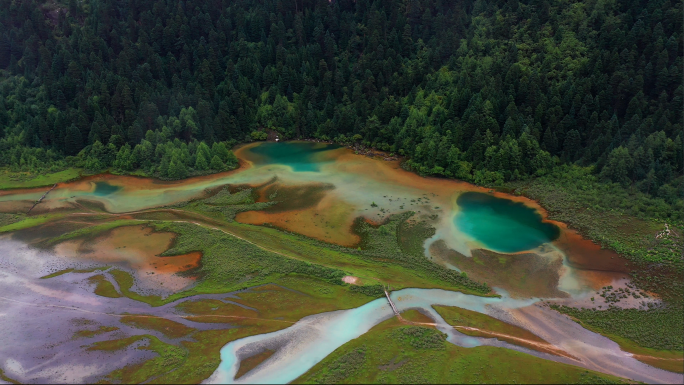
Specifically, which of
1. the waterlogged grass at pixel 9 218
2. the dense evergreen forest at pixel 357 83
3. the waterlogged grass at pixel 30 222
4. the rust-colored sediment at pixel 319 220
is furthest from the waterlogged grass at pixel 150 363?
the dense evergreen forest at pixel 357 83

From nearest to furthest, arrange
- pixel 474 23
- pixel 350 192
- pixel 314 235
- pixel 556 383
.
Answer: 1. pixel 556 383
2. pixel 314 235
3. pixel 350 192
4. pixel 474 23

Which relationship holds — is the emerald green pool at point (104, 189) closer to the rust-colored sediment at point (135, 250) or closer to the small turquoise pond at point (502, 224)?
the rust-colored sediment at point (135, 250)

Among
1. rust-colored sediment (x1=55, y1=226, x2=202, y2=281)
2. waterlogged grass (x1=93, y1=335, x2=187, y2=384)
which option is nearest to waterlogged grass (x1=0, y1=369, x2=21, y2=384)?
waterlogged grass (x1=93, y1=335, x2=187, y2=384)

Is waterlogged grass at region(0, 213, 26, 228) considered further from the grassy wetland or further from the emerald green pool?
the emerald green pool

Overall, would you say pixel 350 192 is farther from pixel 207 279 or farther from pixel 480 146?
pixel 207 279

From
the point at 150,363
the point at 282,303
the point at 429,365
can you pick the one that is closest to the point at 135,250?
the point at 150,363

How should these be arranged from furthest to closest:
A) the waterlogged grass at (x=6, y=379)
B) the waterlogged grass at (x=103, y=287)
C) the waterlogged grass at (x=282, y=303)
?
the waterlogged grass at (x=103, y=287) < the waterlogged grass at (x=282, y=303) < the waterlogged grass at (x=6, y=379)

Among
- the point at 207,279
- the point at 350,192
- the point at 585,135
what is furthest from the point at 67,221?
the point at 585,135
